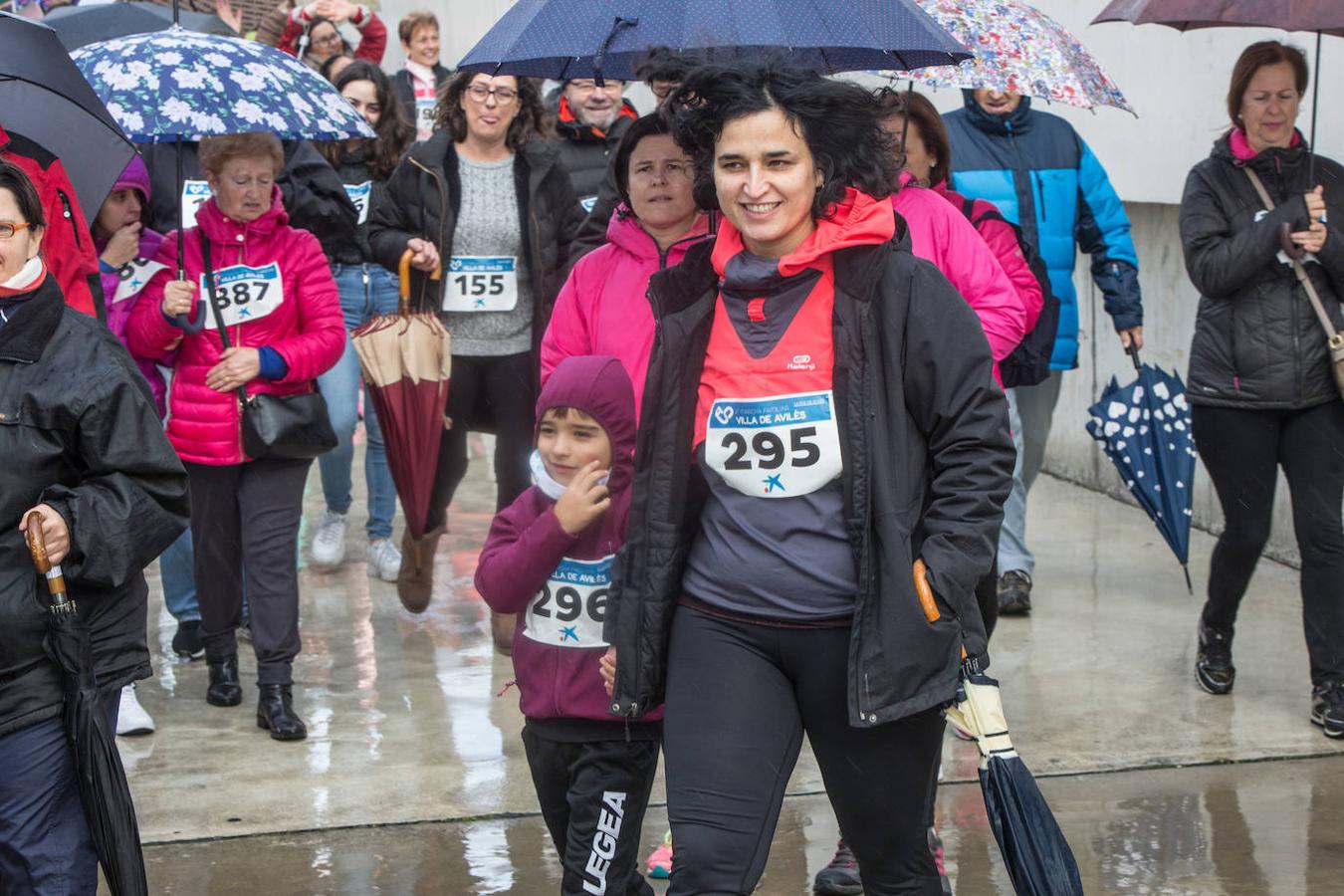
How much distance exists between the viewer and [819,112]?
3748 mm

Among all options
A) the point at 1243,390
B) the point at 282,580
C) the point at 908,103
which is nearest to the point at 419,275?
the point at 282,580

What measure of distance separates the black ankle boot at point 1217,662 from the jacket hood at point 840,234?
3.18 metres

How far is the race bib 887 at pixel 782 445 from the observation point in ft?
11.9

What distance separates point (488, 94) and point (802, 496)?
12.5 ft

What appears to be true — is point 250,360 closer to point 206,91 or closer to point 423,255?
point 206,91

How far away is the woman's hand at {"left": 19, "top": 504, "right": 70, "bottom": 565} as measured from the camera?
374 centimetres

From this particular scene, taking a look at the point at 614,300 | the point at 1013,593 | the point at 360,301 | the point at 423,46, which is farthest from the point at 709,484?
the point at 423,46

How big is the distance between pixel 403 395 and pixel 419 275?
1.73ft

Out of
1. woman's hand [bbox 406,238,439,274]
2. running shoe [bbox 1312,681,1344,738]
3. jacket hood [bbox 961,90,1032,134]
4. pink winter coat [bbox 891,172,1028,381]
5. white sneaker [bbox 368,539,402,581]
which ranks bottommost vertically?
white sneaker [bbox 368,539,402,581]

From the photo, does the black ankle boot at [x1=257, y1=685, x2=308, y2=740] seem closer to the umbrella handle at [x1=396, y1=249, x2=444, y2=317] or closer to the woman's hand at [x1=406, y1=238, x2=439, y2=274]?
the umbrella handle at [x1=396, y1=249, x2=444, y2=317]

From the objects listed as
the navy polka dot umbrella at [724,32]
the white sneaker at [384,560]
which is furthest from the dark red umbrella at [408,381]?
the navy polka dot umbrella at [724,32]

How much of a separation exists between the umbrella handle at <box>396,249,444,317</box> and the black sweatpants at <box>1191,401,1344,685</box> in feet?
8.76

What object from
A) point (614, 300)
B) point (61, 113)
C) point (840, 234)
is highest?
point (61, 113)

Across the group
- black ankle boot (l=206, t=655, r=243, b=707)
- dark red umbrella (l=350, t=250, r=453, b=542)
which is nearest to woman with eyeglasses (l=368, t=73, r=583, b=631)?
dark red umbrella (l=350, t=250, r=453, b=542)
